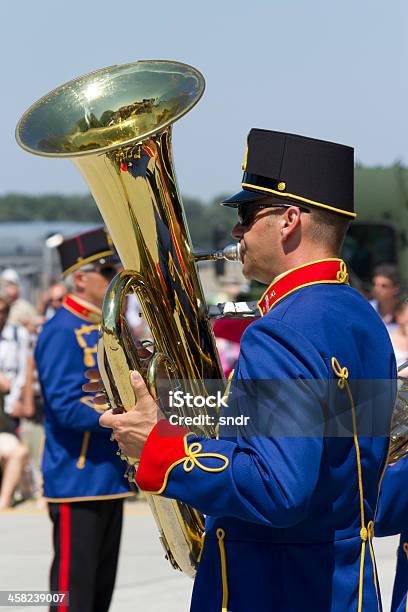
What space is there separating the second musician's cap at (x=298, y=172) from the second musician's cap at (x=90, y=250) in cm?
260

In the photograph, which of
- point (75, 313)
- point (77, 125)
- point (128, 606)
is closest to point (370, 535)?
point (77, 125)

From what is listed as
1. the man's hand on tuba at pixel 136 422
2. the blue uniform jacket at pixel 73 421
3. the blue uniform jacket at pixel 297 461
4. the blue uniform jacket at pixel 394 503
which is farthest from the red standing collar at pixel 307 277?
the blue uniform jacket at pixel 73 421

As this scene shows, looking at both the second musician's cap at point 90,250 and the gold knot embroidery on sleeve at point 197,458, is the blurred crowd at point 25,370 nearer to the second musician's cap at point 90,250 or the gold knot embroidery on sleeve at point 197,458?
the second musician's cap at point 90,250

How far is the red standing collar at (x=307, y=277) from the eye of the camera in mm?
2479

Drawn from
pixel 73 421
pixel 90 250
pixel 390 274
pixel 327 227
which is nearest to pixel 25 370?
pixel 390 274

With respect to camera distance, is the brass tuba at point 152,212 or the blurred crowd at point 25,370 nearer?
the brass tuba at point 152,212

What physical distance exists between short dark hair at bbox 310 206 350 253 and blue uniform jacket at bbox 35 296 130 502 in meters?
2.17

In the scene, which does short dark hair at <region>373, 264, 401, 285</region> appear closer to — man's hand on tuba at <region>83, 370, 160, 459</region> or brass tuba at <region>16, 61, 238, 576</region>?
brass tuba at <region>16, 61, 238, 576</region>

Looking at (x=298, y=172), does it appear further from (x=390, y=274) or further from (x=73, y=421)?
(x=390, y=274)

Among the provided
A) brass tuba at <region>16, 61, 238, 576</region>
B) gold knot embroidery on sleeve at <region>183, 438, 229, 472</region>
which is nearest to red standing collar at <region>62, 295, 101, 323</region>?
brass tuba at <region>16, 61, 238, 576</region>

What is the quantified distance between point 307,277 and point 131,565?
446cm

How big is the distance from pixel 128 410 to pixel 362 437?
54 cm

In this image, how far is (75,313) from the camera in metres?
4.91

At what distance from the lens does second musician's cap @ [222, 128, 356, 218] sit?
8.26ft
